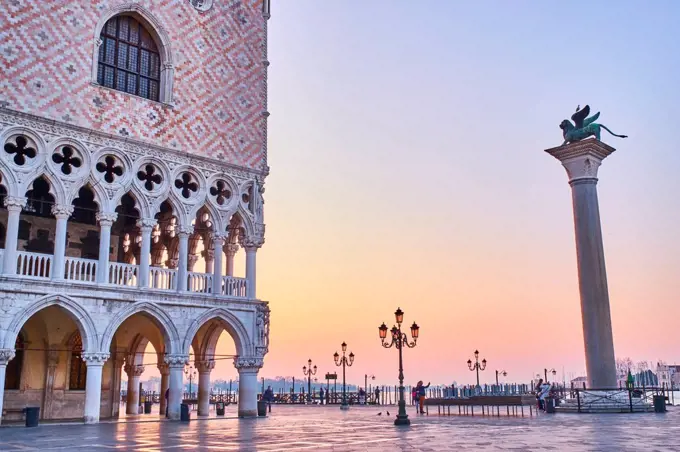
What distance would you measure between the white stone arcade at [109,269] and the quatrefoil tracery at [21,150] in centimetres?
3

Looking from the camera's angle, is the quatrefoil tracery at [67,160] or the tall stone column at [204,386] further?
the tall stone column at [204,386]

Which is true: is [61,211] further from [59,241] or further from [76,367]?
[76,367]

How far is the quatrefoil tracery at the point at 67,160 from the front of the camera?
2092cm

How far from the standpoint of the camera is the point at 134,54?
23.9m

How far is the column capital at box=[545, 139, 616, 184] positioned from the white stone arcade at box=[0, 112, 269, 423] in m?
11.2

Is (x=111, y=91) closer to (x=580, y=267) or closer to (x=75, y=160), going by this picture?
(x=75, y=160)

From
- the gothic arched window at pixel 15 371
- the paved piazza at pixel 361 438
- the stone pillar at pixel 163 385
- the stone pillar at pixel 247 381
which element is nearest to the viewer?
the paved piazza at pixel 361 438

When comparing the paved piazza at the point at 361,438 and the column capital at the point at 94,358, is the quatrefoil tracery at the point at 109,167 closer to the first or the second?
the column capital at the point at 94,358

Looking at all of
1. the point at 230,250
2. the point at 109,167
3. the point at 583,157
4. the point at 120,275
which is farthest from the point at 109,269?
the point at 583,157

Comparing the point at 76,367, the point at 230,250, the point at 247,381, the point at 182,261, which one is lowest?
the point at 247,381

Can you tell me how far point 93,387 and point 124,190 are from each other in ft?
19.6

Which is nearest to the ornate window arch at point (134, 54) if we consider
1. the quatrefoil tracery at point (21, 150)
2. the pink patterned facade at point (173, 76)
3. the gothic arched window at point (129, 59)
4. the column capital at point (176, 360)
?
the gothic arched window at point (129, 59)

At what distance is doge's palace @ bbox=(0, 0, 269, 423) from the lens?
20.3 metres

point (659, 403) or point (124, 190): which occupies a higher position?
point (124, 190)
